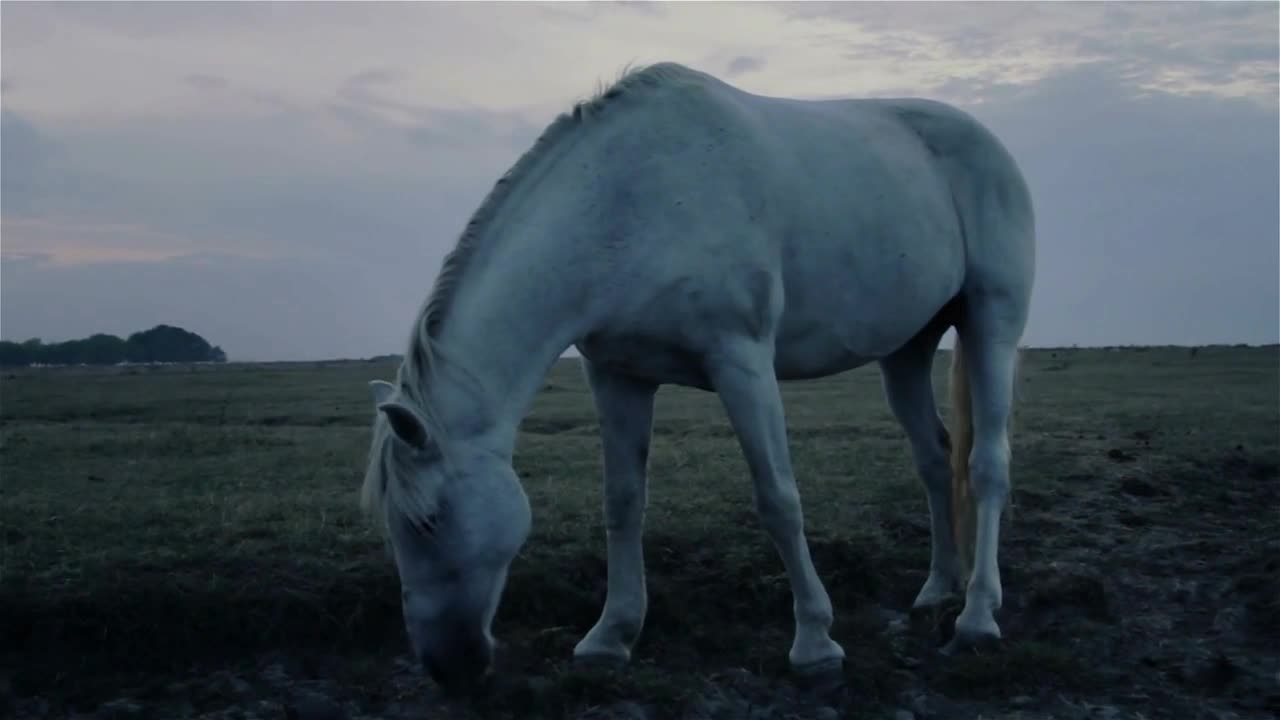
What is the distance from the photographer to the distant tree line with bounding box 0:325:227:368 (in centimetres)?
5072

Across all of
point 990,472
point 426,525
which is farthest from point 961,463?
point 426,525

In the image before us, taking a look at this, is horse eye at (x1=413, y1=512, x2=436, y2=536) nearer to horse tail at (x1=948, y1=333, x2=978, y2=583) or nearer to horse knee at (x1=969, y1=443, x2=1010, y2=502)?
horse knee at (x1=969, y1=443, x2=1010, y2=502)

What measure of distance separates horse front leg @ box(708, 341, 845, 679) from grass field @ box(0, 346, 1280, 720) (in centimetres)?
15

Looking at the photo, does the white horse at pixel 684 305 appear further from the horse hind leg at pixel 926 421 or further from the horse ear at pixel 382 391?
the horse hind leg at pixel 926 421

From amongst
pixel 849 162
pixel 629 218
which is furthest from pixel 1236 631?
pixel 629 218

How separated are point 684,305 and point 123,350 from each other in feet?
186

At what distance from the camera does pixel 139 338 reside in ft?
183

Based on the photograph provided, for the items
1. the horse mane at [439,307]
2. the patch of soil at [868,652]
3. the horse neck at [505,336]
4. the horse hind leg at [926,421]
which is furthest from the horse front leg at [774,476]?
the horse hind leg at [926,421]

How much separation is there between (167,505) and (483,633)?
397 centimetres

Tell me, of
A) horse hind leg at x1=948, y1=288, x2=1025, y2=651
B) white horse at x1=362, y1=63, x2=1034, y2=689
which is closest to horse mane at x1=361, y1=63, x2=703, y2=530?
white horse at x1=362, y1=63, x2=1034, y2=689

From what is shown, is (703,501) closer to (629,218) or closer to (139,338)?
(629,218)

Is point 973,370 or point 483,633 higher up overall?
point 973,370

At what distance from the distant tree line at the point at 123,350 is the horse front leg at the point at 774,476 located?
49768mm

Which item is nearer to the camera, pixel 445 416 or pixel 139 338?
pixel 445 416
